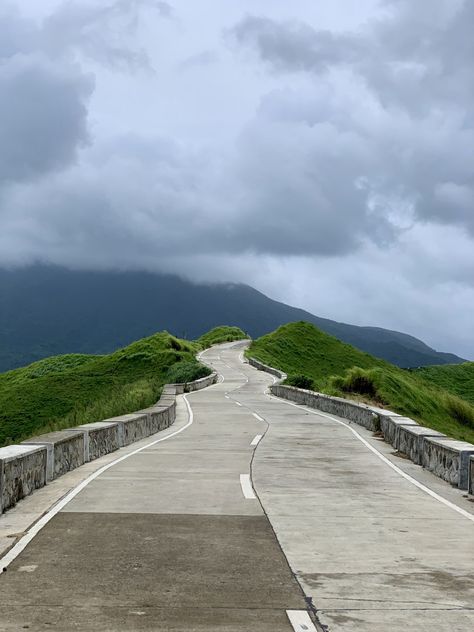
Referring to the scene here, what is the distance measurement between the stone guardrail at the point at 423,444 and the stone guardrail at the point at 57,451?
700 centimetres

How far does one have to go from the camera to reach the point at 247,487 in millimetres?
12812

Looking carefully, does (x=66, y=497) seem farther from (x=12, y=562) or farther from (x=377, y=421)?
(x=377, y=421)

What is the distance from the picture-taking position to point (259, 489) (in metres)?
12.7

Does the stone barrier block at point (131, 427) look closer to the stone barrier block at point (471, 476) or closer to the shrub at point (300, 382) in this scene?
the stone barrier block at point (471, 476)

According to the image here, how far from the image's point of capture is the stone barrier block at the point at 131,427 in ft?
63.6

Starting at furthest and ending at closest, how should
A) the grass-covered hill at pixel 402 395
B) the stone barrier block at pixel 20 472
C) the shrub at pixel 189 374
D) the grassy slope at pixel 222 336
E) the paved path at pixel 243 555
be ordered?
the grassy slope at pixel 222 336 → the shrub at pixel 189 374 → the grass-covered hill at pixel 402 395 → the stone barrier block at pixel 20 472 → the paved path at pixel 243 555

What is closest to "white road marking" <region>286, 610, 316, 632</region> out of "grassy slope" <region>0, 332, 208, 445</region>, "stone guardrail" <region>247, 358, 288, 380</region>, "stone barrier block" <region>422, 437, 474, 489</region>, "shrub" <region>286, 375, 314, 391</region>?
"stone barrier block" <region>422, 437, 474, 489</region>

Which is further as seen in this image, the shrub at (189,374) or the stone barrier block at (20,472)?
the shrub at (189,374)

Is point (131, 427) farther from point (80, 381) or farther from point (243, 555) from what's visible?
point (80, 381)

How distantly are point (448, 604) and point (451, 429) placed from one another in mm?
37794

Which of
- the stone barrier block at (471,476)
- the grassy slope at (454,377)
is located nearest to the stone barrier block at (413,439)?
the stone barrier block at (471,476)

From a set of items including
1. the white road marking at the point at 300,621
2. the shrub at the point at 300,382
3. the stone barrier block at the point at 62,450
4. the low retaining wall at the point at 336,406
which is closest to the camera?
the white road marking at the point at 300,621

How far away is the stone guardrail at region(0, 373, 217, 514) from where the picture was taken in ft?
36.3

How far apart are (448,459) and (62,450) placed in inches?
284
